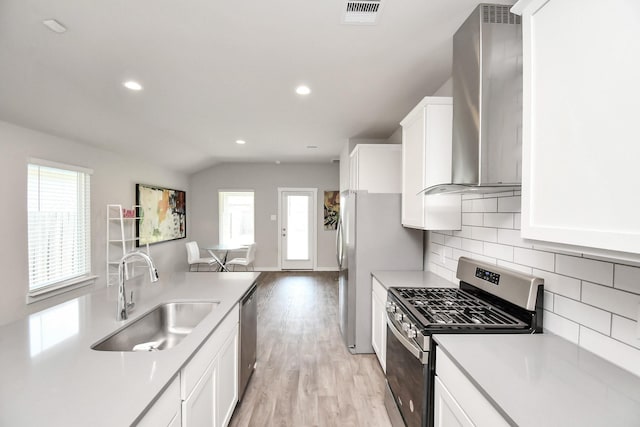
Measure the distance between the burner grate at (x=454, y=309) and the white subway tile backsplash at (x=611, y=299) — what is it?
32 centimetres

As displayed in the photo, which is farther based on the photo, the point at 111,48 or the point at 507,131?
the point at 111,48

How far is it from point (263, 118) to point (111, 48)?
1760 mm

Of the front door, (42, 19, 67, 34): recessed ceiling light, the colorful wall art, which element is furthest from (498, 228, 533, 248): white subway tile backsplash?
the front door

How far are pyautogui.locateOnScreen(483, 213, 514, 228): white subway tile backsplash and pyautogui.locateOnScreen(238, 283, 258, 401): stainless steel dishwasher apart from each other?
68.6 inches

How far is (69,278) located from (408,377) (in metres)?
3.89

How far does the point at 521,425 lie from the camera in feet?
2.69

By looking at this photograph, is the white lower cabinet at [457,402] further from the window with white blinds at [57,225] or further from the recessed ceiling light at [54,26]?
the window with white blinds at [57,225]

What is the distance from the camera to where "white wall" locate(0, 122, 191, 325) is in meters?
2.80

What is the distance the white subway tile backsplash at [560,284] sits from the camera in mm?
1326

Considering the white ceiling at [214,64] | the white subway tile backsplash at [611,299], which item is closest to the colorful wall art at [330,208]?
the white ceiling at [214,64]

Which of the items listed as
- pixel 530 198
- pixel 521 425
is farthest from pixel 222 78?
pixel 521 425

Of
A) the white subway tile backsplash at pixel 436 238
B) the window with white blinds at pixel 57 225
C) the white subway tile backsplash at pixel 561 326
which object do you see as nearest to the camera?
the white subway tile backsplash at pixel 561 326

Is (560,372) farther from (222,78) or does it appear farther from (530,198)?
(222,78)

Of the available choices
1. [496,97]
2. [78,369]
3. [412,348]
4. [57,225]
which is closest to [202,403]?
[78,369]
